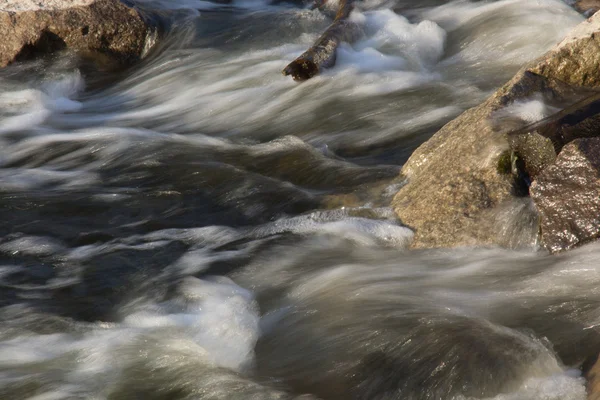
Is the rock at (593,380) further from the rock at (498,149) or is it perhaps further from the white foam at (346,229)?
the white foam at (346,229)

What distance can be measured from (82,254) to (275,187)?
1352 mm

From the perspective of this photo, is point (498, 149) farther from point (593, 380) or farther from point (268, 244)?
point (593, 380)

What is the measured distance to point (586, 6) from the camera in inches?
327

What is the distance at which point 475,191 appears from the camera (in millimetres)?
4664

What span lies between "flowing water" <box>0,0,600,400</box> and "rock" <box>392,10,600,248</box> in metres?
0.16

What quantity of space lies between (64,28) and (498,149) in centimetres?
601

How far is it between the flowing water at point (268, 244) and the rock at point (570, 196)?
0.10 m

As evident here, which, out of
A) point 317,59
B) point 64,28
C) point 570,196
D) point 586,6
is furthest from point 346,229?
point 64,28

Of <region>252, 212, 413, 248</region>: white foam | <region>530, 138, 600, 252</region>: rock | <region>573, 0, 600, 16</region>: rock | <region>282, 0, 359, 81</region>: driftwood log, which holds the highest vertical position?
<region>573, 0, 600, 16</region>: rock

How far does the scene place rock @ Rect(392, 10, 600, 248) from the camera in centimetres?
456

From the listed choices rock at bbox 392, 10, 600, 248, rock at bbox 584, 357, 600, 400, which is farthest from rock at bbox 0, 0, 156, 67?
rock at bbox 584, 357, 600, 400

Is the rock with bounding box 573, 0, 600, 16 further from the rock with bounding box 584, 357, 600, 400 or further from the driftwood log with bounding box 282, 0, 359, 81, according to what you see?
the rock with bounding box 584, 357, 600, 400

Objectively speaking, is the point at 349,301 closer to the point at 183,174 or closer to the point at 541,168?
the point at 541,168

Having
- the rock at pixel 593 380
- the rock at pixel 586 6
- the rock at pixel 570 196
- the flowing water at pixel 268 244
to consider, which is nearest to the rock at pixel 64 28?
the flowing water at pixel 268 244
